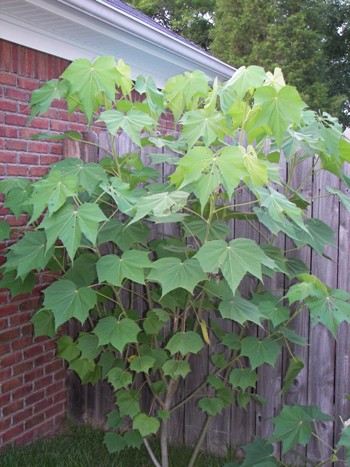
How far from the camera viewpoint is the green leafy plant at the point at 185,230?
8.21 ft

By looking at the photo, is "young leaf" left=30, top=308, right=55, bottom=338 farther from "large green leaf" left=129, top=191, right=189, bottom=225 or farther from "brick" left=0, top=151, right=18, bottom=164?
"large green leaf" left=129, top=191, right=189, bottom=225

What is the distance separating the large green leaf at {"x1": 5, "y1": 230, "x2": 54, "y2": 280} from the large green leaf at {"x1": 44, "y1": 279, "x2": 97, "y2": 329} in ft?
0.45

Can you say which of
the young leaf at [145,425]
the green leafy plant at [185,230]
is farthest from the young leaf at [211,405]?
the young leaf at [145,425]

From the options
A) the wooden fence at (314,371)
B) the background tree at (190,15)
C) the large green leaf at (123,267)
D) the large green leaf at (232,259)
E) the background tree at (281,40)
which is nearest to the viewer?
the large green leaf at (232,259)

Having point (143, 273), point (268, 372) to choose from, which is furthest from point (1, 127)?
point (268, 372)

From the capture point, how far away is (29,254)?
9.63 feet

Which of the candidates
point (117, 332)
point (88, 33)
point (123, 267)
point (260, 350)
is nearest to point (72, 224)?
point (123, 267)

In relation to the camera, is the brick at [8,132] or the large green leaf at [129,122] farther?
the brick at [8,132]

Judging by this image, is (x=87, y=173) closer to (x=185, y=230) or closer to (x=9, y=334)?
(x=185, y=230)

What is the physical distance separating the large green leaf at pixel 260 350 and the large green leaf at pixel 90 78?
1.43 metres

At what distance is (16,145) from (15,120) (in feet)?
0.49

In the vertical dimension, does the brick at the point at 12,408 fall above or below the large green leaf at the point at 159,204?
below

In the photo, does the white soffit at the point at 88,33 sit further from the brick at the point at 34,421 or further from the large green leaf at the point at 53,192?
the brick at the point at 34,421

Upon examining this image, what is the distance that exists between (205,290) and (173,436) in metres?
1.39
